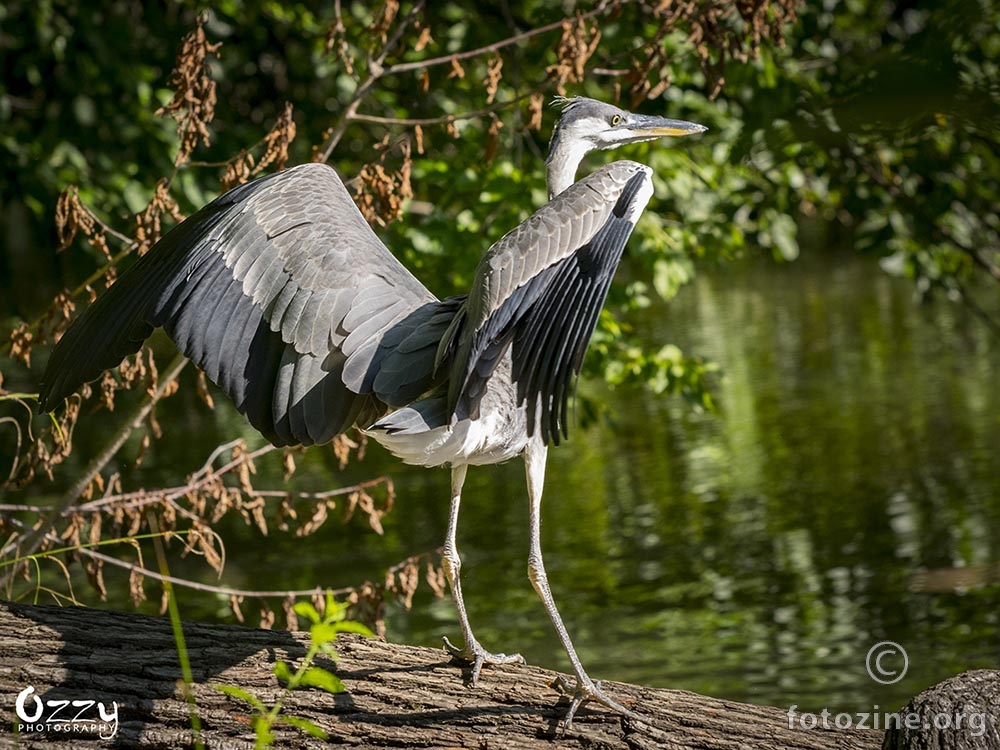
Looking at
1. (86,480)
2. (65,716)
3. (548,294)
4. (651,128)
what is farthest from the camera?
(86,480)

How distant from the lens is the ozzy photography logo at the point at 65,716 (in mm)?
3221

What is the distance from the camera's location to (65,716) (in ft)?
10.7

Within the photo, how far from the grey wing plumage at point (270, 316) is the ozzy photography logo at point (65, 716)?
0.90 metres

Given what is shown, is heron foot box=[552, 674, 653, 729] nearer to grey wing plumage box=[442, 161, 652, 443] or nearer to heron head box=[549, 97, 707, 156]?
grey wing plumage box=[442, 161, 652, 443]

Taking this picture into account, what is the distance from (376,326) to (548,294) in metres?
0.62

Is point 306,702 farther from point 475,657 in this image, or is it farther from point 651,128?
point 651,128

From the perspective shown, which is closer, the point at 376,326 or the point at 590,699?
the point at 590,699

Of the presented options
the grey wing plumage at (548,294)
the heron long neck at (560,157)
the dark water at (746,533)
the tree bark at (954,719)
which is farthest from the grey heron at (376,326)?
the dark water at (746,533)

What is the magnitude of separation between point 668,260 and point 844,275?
1476cm

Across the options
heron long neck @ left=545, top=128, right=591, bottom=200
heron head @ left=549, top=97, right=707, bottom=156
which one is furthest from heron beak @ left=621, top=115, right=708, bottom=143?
heron long neck @ left=545, top=128, right=591, bottom=200

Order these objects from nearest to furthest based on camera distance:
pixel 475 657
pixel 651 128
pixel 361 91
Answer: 1. pixel 475 657
2. pixel 651 128
3. pixel 361 91

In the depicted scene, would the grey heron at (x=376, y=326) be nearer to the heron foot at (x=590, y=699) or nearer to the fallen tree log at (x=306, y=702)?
the heron foot at (x=590, y=699)

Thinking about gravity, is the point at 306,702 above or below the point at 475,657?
below

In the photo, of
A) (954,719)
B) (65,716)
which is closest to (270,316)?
(65,716)
